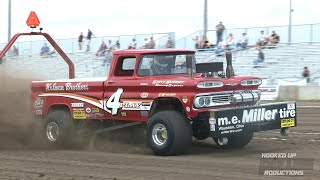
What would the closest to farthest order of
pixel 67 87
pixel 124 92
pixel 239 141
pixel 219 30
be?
1. pixel 124 92
2. pixel 239 141
3. pixel 67 87
4. pixel 219 30

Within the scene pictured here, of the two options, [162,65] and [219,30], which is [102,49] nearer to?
[219,30]

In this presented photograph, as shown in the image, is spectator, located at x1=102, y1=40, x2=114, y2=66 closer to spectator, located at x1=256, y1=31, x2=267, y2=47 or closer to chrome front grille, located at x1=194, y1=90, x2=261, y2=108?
spectator, located at x1=256, y1=31, x2=267, y2=47

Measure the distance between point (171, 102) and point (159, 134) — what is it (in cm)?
57

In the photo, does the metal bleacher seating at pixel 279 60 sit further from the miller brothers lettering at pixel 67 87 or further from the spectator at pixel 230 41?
the miller brothers lettering at pixel 67 87

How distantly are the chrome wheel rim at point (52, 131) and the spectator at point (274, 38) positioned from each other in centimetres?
1791

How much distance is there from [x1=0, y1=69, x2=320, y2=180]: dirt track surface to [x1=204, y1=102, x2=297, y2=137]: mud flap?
0.43 m

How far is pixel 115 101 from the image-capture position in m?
10.4

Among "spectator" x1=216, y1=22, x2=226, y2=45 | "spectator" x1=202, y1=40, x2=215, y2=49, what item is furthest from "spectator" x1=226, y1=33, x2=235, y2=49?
"spectator" x1=202, y1=40, x2=215, y2=49

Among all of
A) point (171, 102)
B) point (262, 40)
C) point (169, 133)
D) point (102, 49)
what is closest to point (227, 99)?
point (171, 102)

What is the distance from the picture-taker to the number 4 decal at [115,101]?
1034 centimetres

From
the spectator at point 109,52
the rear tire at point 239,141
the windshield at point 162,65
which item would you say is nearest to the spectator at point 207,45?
the spectator at point 109,52

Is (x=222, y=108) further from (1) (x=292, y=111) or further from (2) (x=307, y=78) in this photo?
(2) (x=307, y=78)

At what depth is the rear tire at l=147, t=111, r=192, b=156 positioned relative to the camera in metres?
9.38

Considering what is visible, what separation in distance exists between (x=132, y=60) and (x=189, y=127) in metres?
1.80
